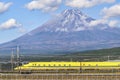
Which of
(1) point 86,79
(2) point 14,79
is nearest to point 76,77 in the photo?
(1) point 86,79

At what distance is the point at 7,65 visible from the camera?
91.2 ft

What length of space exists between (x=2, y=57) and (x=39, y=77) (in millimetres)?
8551

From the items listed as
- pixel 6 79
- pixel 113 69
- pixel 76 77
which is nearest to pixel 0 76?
pixel 6 79

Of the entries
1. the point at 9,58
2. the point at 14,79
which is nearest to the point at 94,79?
the point at 14,79

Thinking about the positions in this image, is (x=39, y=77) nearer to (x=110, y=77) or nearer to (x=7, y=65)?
(x=110, y=77)

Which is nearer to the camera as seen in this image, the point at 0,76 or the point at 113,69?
the point at 0,76

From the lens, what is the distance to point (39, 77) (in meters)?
19.2

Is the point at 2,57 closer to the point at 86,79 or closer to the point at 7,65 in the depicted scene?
the point at 7,65

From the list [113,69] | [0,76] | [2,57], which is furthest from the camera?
[113,69]

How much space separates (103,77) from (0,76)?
15.0 ft

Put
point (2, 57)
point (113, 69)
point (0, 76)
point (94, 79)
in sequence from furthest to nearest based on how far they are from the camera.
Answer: point (113, 69)
point (2, 57)
point (0, 76)
point (94, 79)

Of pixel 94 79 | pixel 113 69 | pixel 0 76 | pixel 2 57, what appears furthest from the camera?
pixel 113 69

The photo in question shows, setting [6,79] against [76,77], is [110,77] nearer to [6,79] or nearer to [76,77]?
[76,77]

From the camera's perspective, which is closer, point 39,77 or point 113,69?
point 39,77
